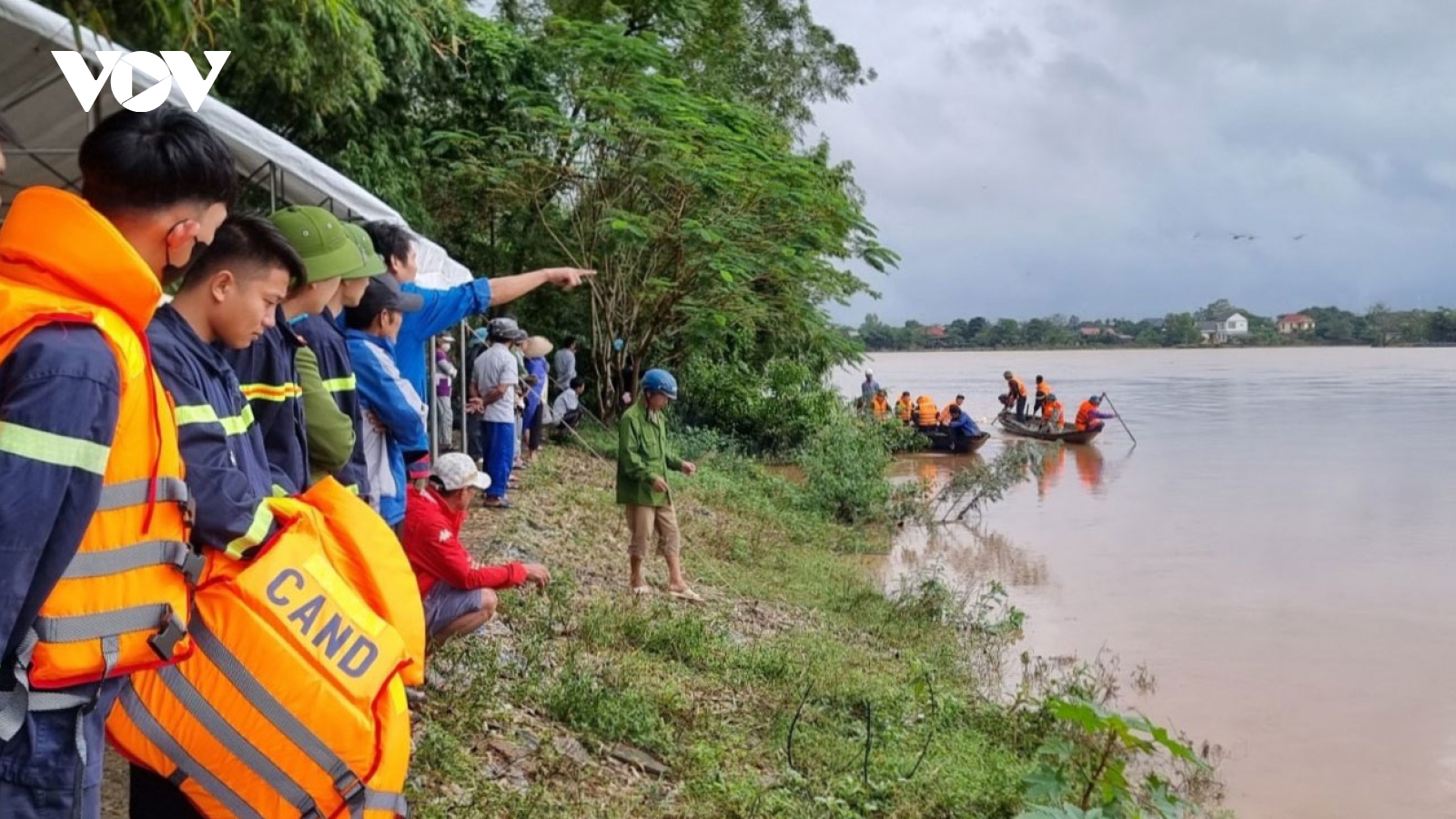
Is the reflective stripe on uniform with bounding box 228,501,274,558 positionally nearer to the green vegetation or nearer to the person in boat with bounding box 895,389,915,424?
the green vegetation

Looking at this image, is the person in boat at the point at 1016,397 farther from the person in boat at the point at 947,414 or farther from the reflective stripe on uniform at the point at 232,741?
the reflective stripe on uniform at the point at 232,741

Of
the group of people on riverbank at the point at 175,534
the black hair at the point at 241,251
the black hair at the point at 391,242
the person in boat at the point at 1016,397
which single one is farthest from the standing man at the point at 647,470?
the person in boat at the point at 1016,397

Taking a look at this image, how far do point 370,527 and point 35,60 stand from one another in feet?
17.4

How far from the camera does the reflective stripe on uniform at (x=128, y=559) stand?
6.06 ft

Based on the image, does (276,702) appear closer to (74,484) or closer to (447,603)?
(74,484)

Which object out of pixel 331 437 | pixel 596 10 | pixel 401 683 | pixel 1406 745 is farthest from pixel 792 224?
pixel 401 683

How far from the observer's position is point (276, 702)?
7.09ft

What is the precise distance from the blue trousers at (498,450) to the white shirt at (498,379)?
0.19 feet

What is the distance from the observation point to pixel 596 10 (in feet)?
61.0

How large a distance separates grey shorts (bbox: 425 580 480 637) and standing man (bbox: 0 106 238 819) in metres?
2.54

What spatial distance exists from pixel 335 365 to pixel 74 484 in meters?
1.82

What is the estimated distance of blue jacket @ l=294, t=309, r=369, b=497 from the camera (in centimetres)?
350

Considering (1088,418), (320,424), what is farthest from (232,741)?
(1088,418)

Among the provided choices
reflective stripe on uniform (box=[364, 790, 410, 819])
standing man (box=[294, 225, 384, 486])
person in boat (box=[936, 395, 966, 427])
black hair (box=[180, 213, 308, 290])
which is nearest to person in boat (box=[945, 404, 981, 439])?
person in boat (box=[936, 395, 966, 427])
